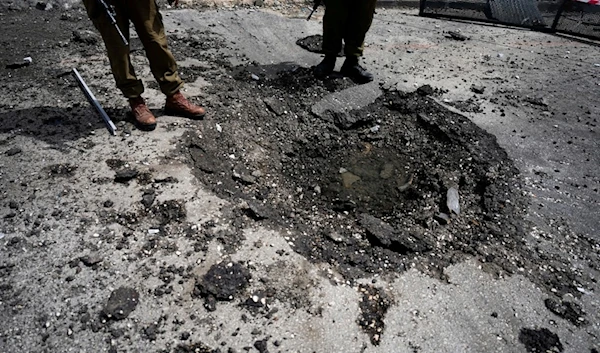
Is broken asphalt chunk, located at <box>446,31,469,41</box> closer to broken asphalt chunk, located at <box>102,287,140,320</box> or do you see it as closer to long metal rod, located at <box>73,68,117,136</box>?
long metal rod, located at <box>73,68,117,136</box>

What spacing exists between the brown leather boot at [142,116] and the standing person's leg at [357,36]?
2076 mm

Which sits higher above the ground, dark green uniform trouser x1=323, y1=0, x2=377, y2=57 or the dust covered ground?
dark green uniform trouser x1=323, y1=0, x2=377, y2=57

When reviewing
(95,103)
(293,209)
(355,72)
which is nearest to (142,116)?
(95,103)

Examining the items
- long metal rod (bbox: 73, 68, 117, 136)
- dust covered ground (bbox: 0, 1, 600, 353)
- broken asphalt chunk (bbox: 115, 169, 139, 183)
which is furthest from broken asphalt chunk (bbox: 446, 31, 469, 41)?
broken asphalt chunk (bbox: 115, 169, 139, 183)

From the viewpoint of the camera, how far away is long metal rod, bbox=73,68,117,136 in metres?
2.85

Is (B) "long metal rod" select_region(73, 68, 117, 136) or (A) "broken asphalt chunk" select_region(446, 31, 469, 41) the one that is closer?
(B) "long metal rod" select_region(73, 68, 117, 136)

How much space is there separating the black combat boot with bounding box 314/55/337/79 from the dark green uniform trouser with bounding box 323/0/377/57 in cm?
7

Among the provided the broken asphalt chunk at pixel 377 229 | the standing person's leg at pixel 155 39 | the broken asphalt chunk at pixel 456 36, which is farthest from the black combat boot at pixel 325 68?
the broken asphalt chunk at pixel 456 36

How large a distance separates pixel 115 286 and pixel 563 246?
2620mm

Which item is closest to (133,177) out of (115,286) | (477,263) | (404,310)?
(115,286)

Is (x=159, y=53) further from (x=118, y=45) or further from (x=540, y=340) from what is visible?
(x=540, y=340)

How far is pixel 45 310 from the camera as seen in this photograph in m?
1.76

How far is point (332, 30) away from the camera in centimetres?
382

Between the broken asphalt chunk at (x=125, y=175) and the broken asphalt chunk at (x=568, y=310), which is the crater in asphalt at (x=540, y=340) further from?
the broken asphalt chunk at (x=125, y=175)
